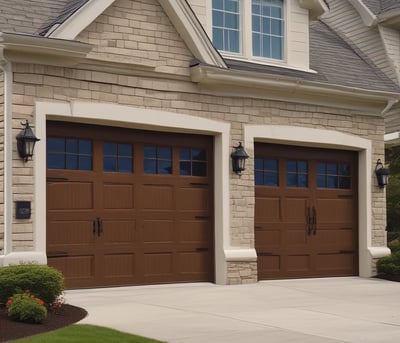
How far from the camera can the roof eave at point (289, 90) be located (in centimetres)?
1456

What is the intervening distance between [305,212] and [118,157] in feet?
15.4

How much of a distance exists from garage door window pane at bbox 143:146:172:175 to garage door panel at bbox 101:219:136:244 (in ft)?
3.45

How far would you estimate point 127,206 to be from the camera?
13930mm

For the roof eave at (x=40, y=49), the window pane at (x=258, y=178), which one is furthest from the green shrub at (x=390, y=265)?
the roof eave at (x=40, y=49)

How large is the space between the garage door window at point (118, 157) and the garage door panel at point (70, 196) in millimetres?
544

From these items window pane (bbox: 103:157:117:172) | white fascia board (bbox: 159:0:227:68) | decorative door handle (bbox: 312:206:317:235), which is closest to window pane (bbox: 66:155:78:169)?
window pane (bbox: 103:157:117:172)

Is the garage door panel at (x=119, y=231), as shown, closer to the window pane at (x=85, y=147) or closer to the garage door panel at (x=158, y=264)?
the garage door panel at (x=158, y=264)

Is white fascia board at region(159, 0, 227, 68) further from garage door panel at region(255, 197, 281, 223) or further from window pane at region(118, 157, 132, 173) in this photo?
garage door panel at region(255, 197, 281, 223)

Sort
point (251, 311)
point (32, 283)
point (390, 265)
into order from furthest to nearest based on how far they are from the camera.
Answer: point (390, 265), point (251, 311), point (32, 283)

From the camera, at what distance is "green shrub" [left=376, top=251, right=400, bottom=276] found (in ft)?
54.7

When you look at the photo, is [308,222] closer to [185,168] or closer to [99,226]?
[185,168]

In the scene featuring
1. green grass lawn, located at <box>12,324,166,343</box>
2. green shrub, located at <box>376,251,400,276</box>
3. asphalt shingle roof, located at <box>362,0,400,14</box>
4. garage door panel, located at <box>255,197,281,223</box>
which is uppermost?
asphalt shingle roof, located at <box>362,0,400,14</box>

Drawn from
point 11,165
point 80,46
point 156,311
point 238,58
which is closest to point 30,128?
point 11,165

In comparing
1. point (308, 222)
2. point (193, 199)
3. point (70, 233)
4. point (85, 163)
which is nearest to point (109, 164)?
point (85, 163)
